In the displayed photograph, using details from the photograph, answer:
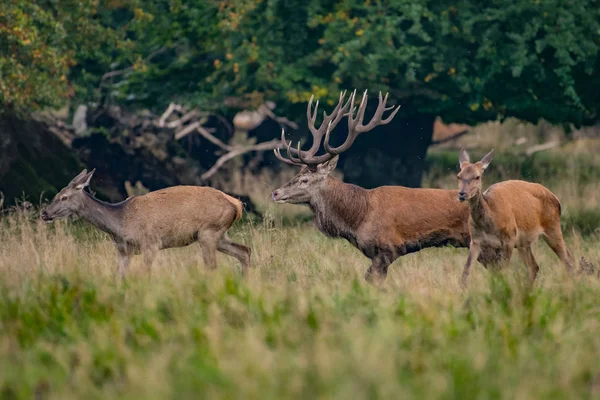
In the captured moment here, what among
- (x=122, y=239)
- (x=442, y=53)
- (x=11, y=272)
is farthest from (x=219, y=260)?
(x=442, y=53)

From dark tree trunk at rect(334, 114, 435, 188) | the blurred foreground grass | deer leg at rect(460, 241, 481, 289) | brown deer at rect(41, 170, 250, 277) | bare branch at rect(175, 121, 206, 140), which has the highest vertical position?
the blurred foreground grass

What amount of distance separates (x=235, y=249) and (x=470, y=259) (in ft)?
8.16

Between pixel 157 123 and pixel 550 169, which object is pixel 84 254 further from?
pixel 550 169

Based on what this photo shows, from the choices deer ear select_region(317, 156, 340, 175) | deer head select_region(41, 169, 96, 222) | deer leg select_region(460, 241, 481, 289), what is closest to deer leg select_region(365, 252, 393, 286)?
deer leg select_region(460, 241, 481, 289)

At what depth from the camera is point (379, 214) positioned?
36.6 ft

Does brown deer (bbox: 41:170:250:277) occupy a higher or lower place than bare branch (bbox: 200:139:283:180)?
higher

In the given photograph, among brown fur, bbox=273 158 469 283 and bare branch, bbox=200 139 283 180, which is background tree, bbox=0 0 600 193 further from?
brown fur, bbox=273 158 469 283

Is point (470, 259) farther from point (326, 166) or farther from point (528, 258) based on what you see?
point (326, 166)

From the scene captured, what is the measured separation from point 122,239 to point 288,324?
4.47 metres

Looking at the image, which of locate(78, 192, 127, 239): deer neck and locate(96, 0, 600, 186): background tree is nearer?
locate(78, 192, 127, 239): deer neck

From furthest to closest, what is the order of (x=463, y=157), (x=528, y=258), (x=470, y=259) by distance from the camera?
Result: 1. (x=528, y=258)
2. (x=463, y=157)
3. (x=470, y=259)

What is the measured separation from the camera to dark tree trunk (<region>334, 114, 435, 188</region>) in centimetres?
2080

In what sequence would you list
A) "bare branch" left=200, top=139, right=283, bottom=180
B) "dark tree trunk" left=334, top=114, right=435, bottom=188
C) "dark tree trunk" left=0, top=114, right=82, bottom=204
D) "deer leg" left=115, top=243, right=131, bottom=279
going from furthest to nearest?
"bare branch" left=200, top=139, right=283, bottom=180 → "dark tree trunk" left=334, top=114, right=435, bottom=188 → "dark tree trunk" left=0, top=114, right=82, bottom=204 → "deer leg" left=115, top=243, right=131, bottom=279

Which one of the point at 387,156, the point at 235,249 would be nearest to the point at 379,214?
the point at 235,249
